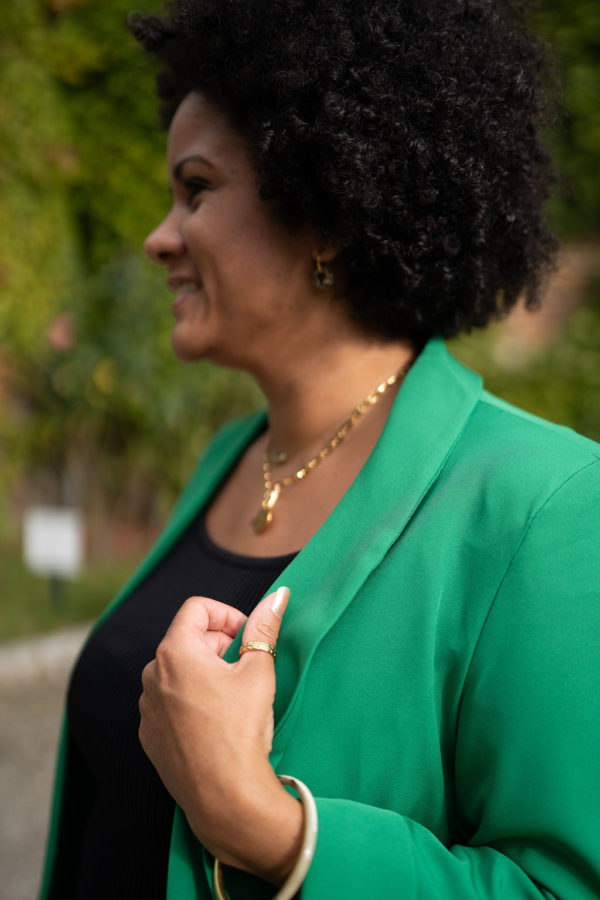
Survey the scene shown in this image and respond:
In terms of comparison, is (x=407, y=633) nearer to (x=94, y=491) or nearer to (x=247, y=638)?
(x=247, y=638)

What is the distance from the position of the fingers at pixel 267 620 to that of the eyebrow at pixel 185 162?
0.86 m

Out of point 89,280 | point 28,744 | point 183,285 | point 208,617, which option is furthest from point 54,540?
point 208,617

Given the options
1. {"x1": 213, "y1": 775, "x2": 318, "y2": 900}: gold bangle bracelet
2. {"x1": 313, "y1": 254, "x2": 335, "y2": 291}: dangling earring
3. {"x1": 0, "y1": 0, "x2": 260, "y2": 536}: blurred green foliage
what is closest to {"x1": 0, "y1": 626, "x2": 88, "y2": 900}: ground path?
{"x1": 0, "y1": 0, "x2": 260, "y2": 536}: blurred green foliage

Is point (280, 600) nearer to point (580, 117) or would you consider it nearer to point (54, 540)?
point (54, 540)

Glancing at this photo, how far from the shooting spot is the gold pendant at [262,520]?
1592 mm

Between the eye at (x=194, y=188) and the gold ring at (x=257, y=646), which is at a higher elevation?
the eye at (x=194, y=188)

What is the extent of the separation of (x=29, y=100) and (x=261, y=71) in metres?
5.02

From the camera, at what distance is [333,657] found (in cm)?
113

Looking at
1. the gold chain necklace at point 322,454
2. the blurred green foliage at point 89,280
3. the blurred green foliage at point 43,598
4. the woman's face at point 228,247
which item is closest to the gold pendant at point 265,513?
the gold chain necklace at point 322,454

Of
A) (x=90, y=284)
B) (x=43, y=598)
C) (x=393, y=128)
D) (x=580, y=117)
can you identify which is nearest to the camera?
(x=393, y=128)

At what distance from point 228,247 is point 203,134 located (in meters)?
0.24

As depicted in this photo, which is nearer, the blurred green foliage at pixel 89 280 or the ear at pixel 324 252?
the ear at pixel 324 252

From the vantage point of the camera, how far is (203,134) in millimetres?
1571

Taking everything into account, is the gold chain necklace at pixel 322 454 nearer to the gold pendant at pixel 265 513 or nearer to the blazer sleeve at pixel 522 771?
the gold pendant at pixel 265 513
